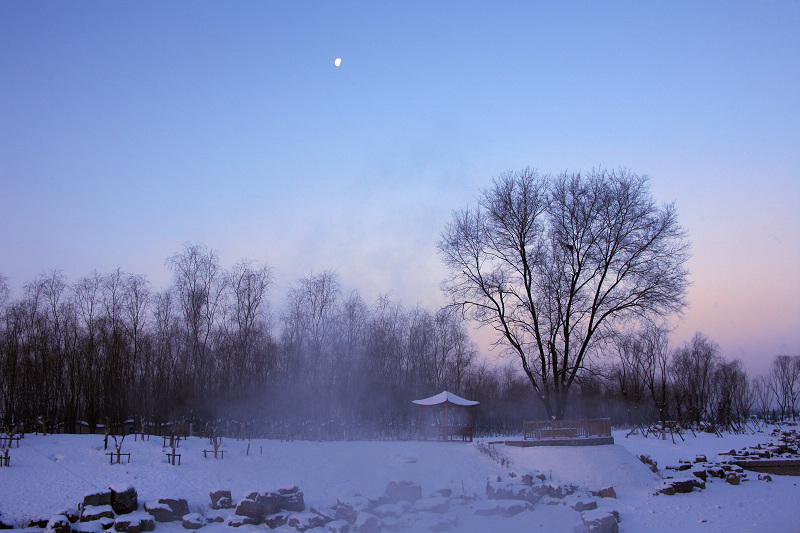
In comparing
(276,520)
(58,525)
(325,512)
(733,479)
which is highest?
(58,525)

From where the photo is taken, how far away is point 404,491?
17203 mm

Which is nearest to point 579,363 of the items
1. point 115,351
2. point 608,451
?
point 608,451

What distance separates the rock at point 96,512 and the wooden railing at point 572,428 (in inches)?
602

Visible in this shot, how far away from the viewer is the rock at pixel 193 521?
44.9 ft

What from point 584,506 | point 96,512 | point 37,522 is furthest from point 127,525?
point 584,506

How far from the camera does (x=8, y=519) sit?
12867 millimetres

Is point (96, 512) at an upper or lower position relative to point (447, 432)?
upper

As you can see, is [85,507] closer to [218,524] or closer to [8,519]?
[8,519]

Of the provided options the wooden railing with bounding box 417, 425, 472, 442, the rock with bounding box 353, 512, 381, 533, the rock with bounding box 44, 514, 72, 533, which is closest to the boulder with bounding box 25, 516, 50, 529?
the rock with bounding box 44, 514, 72, 533

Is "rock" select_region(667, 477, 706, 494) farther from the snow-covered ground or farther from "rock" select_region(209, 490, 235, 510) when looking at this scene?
"rock" select_region(209, 490, 235, 510)

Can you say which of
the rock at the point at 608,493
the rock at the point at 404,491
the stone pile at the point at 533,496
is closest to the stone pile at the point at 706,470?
the rock at the point at 608,493

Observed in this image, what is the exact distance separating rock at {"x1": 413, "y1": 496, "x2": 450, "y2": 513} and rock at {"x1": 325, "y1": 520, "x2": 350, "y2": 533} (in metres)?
2.20

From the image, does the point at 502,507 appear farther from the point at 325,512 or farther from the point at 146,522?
the point at 146,522

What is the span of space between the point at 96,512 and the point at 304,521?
496 cm
